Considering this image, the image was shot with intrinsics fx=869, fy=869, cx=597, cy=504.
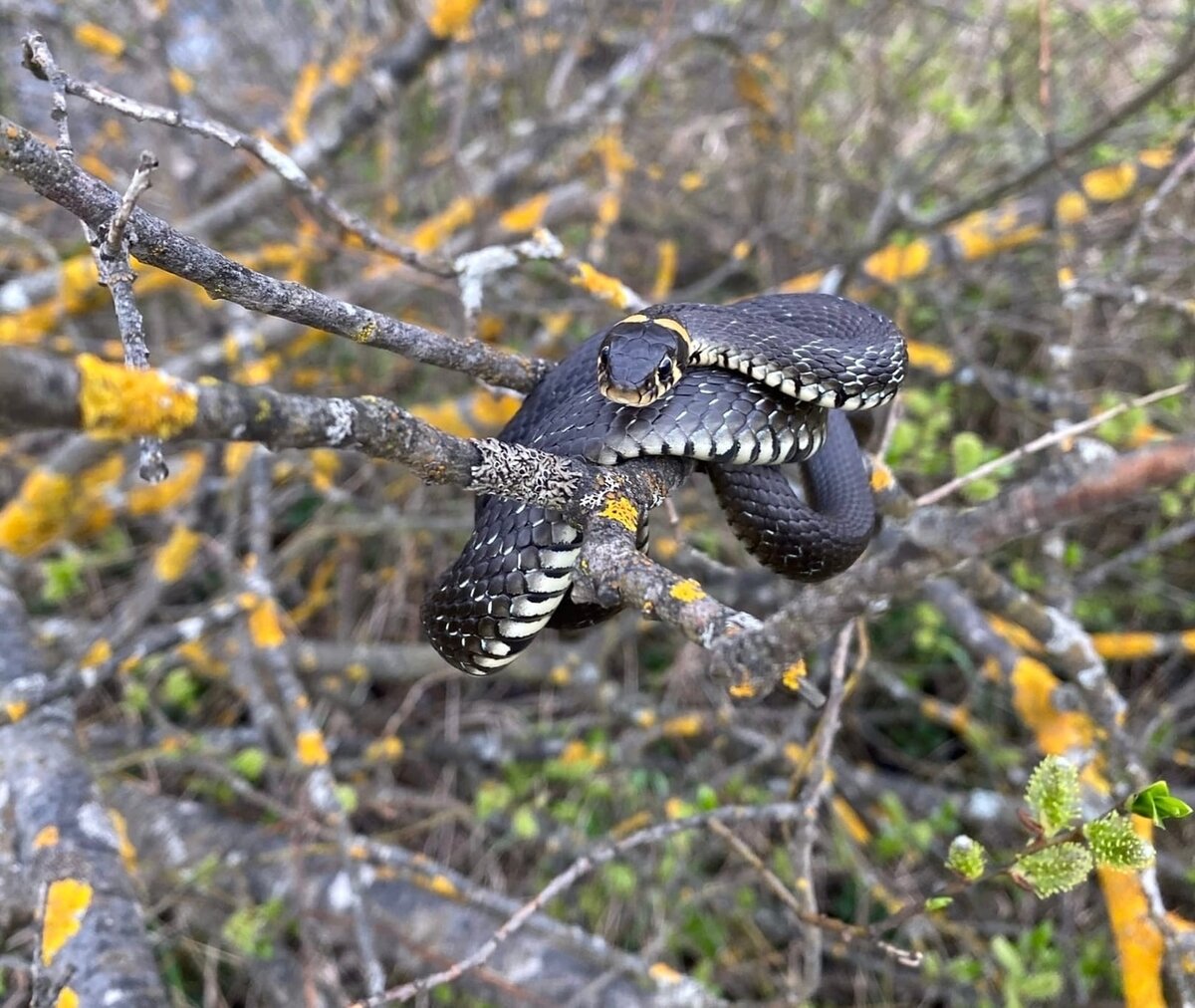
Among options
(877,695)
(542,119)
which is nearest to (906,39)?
(542,119)

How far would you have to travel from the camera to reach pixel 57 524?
14.5ft

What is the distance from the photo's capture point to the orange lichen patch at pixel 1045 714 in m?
2.99

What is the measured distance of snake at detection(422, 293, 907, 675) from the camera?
1.71m

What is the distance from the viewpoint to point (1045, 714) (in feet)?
10.1

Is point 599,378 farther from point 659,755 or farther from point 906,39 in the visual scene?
point 906,39

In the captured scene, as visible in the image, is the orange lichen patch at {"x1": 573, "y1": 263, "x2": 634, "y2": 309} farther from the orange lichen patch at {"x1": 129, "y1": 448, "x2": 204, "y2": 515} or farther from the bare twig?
the orange lichen patch at {"x1": 129, "y1": 448, "x2": 204, "y2": 515}

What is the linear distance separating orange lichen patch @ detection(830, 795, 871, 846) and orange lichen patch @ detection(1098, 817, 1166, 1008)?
1.17 metres

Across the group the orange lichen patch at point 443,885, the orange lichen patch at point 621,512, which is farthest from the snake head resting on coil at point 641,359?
the orange lichen patch at point 443,885

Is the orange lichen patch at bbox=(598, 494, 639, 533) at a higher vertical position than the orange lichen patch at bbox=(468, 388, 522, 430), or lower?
lower

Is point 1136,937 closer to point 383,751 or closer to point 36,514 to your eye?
point 383,751

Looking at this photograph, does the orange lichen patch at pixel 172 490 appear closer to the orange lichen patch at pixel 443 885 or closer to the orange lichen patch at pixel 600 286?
the orange lichen patch at pixel 443 885

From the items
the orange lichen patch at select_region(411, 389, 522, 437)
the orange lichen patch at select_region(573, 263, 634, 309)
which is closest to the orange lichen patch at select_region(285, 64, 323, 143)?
the orange lichen patch at select_region(411, 389, 522, 437)

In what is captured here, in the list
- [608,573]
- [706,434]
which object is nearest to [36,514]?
[706,434]

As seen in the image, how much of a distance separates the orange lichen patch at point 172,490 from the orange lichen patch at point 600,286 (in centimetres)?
306
